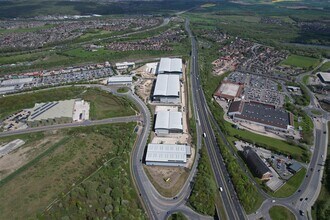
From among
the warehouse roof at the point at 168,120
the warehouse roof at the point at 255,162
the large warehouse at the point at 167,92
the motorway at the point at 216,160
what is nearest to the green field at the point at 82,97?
the large warehouse at the point at 167,92

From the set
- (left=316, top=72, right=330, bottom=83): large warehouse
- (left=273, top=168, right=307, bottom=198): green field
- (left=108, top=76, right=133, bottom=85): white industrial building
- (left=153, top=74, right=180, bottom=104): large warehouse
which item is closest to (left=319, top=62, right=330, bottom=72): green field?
(left=316, top=72, right=330, bottom=83): large warehouse

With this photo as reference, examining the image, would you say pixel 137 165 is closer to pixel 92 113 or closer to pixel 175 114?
pixel 175 114

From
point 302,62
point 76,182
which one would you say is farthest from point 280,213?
point 302,62

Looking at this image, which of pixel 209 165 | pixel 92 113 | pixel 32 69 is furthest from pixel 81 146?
pixel 32 69

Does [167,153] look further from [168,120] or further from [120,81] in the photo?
[120,81]

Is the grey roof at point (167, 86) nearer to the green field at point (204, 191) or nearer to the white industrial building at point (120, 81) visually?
the white industrial building at point (120, 81)

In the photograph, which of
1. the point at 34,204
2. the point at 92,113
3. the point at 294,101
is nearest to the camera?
the point at 34,204

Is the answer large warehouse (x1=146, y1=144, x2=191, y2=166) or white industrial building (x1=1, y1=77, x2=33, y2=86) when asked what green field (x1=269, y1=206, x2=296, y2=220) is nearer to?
large warehouse (x1=146, y1=144, x2=191, y2=166)
